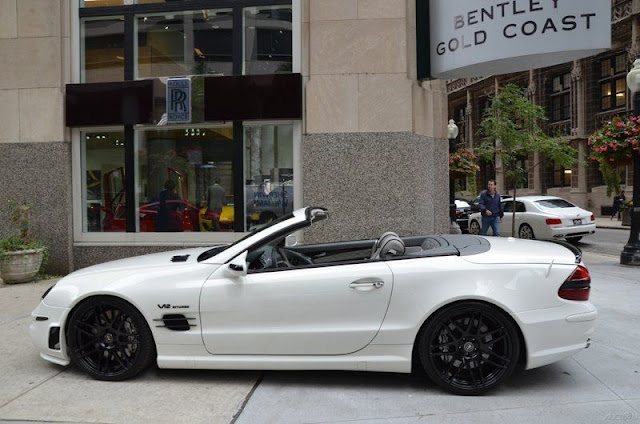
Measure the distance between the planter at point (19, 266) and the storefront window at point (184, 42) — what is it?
3837 mm

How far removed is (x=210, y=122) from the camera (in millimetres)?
9398

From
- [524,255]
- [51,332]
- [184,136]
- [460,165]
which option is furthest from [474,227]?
[51,332]

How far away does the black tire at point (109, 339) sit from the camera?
13.4 ft

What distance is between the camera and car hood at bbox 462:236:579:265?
3.89 meters

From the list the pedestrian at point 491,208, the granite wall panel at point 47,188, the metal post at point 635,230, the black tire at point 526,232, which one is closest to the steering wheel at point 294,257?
the granite wall panel at point 47,188

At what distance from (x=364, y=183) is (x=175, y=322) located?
5.32 meters

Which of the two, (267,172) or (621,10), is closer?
(267,172)

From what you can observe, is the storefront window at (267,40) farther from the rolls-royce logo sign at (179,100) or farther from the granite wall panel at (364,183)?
the granite wall panel at (364,183)

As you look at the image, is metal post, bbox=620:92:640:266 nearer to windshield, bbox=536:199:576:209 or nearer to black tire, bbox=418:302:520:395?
windshield, bbox=536:199:576:209

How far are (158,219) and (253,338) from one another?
6.32m

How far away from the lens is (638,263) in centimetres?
1027

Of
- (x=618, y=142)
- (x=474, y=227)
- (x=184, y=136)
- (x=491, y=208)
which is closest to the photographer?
(x=184, y=136)

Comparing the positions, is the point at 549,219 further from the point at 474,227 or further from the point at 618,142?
the point at 474,227

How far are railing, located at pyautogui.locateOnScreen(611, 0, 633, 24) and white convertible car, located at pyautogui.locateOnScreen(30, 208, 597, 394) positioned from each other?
32799 millimetres
